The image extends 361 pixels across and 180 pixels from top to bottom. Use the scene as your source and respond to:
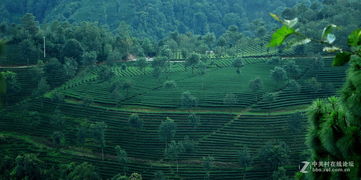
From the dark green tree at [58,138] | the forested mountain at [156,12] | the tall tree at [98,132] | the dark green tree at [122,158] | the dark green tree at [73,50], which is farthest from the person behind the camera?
the forested mountain at [156,12]

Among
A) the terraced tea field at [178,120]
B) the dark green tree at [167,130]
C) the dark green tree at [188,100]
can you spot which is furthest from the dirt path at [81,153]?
the dark green tree at [188,100]

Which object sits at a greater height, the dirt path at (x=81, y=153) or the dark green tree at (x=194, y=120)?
the dark green tree at (x=194, y=120)

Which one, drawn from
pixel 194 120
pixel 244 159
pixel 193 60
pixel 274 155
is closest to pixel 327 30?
pixel 274 155

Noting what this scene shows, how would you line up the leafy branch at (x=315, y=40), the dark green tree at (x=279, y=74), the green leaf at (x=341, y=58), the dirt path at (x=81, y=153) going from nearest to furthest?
the leafy branch at (x=315, y=40) < the green leaf at (x=341, y=58) < the dirt path at (x=81, y=153) < the dark green tree at (x=279, y=74)

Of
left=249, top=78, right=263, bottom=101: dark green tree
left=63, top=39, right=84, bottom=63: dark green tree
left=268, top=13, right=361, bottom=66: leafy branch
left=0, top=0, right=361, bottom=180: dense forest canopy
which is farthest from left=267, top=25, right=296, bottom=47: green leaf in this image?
left=63, top=39, right=84, bottom=63: dark green tree

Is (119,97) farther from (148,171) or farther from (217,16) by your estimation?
(217,16)

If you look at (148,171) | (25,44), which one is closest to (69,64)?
(25,44)

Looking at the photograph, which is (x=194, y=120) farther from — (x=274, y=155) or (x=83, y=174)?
(x=83, y=174)

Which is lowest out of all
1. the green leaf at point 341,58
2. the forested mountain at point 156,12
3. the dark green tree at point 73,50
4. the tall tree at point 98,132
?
the tall tree at point 98,132

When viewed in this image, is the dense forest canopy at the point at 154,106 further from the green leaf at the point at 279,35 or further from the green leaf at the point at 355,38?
the green leaf at the point at 279,35
